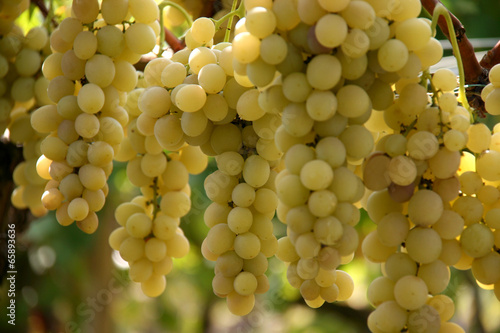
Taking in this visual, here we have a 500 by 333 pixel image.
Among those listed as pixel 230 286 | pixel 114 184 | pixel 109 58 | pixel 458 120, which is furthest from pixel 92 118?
pixel 114 184

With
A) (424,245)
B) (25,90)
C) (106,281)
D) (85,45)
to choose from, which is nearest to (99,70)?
(85,45)

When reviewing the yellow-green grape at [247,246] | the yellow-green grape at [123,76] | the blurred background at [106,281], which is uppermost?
the yellow-green grape at [123,76]

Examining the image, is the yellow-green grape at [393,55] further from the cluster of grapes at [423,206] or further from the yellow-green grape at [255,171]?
the yellow-green grape at [255,171]

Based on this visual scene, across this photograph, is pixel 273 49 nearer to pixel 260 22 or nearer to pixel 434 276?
pixel 260 22

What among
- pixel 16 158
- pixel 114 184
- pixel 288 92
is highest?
pixel 288 92

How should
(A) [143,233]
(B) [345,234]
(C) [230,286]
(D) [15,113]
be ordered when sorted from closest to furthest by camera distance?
(B) [345,234] → (C) [230,286] → (A) [143,233] → (D) [15,113]

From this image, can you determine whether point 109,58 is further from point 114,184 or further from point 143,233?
point 114,184

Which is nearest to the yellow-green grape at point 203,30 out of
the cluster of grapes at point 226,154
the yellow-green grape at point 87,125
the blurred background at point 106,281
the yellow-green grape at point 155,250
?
the cluster of grapes at point 226,154

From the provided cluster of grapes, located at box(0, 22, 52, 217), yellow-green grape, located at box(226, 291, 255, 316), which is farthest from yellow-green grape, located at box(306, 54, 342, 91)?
cluster of grapes, located at box(0, 22, 52, 217)
